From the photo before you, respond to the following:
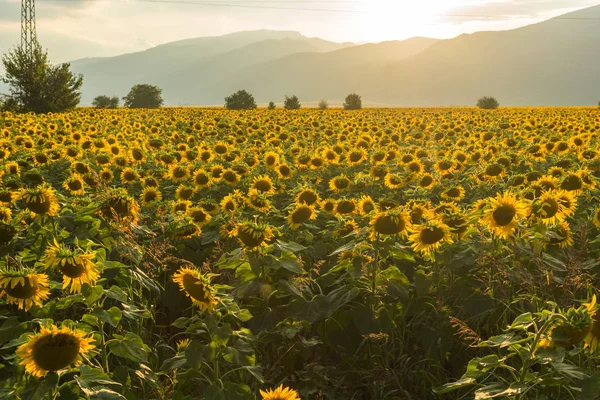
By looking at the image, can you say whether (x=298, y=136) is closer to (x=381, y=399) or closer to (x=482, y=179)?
(x=482, y=179)

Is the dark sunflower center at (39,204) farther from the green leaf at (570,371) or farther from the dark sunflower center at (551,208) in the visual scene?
the dark sunflower center at (551,208)

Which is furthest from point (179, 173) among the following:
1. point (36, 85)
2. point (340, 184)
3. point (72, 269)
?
point (36, 85)

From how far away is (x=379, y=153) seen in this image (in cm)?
977

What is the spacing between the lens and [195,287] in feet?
9.55

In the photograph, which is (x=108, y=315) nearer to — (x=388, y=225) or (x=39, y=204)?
(x=39, y=204)

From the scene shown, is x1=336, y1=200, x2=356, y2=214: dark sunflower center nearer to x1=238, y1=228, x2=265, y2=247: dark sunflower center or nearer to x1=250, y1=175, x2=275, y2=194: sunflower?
x1=250, y1=175, x2=275, y2=194: sunflower

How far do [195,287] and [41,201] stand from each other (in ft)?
7.44

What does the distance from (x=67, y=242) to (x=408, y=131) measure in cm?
1446

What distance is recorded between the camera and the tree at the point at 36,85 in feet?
110

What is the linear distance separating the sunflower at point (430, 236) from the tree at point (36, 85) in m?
34.4

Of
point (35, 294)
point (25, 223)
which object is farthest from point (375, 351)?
point (25, 223)

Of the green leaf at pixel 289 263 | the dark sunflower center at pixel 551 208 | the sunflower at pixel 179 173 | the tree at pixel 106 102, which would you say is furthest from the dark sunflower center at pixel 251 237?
the tree at pixel 106 102

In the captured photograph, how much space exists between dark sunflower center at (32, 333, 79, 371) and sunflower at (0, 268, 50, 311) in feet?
1.97

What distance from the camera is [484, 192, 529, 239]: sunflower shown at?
410cm
